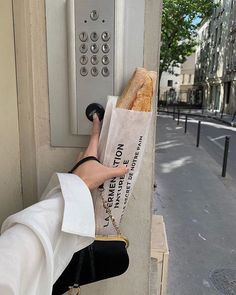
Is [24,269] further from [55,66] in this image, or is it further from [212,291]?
[212,291]

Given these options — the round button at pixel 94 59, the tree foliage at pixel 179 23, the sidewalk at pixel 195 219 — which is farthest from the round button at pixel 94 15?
the tree foliage at pixel 179 23

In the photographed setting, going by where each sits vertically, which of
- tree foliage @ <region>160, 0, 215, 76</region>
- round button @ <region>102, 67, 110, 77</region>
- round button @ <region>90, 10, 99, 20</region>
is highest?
A: tree foliage @ <region>160, 0, 215, 76</region>

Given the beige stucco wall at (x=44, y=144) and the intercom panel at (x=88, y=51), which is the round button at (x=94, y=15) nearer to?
the intercom panel at (x=88, y=51)

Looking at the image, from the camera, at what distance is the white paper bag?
97 centimetres

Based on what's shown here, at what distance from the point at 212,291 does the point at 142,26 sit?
2.55 m

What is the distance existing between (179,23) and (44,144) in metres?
21.7

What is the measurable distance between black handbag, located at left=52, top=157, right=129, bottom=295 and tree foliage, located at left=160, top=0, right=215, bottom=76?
20080 millimetres

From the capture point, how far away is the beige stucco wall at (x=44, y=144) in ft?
3.65

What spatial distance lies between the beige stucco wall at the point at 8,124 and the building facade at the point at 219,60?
23.9 m

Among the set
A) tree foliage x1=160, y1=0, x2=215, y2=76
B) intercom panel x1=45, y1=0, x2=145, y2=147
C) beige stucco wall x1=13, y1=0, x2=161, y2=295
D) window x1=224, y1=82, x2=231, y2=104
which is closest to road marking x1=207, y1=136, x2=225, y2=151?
beige stucco wall x1=13, y1=0, x2=161, y2=295

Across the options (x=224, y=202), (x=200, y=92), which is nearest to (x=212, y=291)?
(x=224, y=202)

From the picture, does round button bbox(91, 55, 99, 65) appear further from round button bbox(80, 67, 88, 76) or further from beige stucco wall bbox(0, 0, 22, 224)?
beige stucco wall bbox(0, 0, 22, 224)

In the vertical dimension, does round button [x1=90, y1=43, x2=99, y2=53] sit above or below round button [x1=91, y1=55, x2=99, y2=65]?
above

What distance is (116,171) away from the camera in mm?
985
